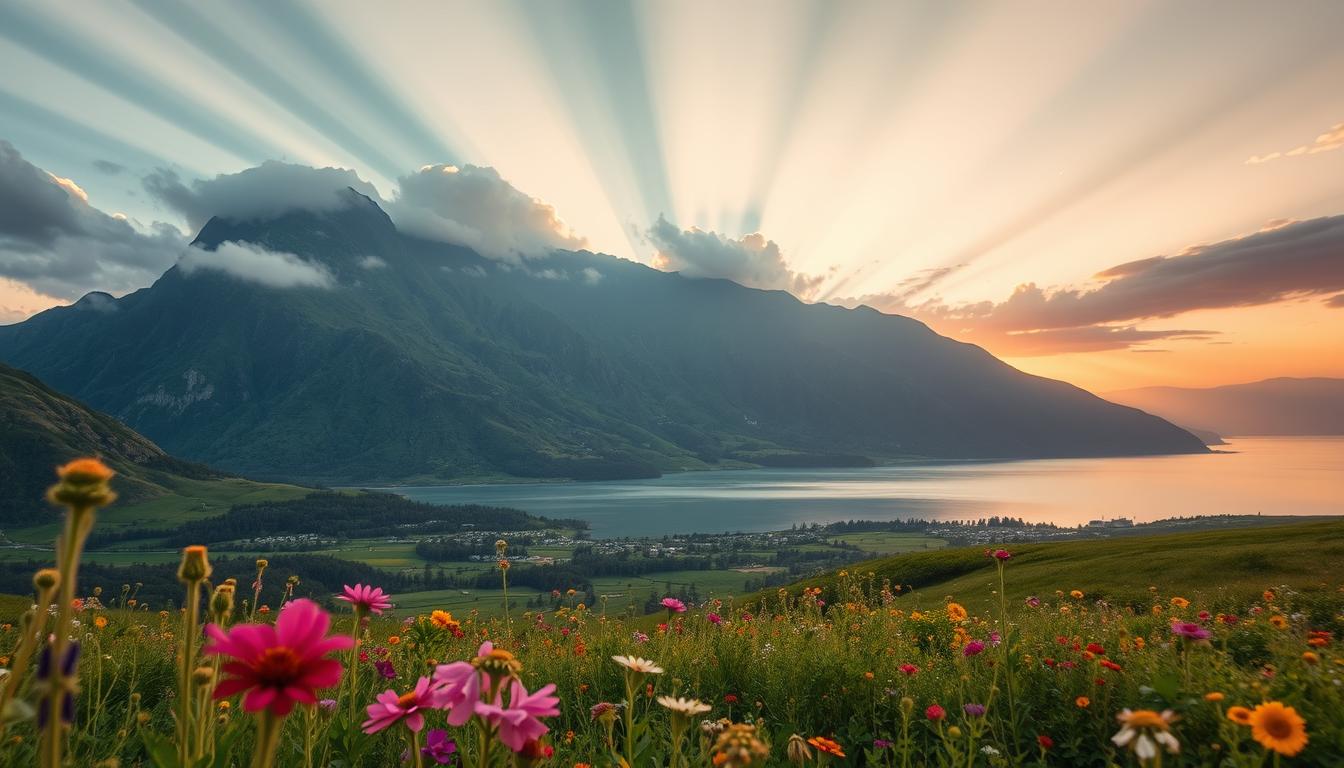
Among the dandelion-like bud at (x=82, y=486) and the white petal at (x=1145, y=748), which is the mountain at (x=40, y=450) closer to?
the dandelion-like bud at (x=82, y=486)

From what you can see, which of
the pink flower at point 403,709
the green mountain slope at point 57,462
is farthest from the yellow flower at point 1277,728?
the green mountain slope at point 57,462

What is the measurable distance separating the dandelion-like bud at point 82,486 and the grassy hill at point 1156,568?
1593 cm

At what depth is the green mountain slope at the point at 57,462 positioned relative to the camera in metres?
169

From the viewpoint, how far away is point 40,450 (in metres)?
174

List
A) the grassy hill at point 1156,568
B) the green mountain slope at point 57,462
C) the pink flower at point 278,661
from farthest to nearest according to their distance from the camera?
1. the green mountain slope at point 57,462
2. the grassy hill at point 1156,568
3. the pink flower at point 278,661

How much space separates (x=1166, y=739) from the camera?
189 cm

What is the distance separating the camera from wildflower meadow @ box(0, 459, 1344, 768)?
1.46 m

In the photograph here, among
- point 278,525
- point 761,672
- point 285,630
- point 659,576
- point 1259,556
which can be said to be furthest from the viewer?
point 278,525

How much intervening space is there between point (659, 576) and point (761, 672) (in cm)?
9792

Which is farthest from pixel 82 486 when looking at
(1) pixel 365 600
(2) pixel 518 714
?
(1) pixel 365 600

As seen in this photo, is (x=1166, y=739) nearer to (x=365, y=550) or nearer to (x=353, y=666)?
(x=353, y=666)

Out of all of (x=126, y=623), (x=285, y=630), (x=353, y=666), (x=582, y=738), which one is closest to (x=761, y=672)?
(x=582, y=738)

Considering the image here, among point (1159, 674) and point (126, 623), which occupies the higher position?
point (1159, 674)

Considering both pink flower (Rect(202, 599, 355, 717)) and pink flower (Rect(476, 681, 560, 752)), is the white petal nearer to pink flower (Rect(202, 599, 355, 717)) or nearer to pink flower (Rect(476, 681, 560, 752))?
pink flower (Rect(476, 681, 560, 752))
